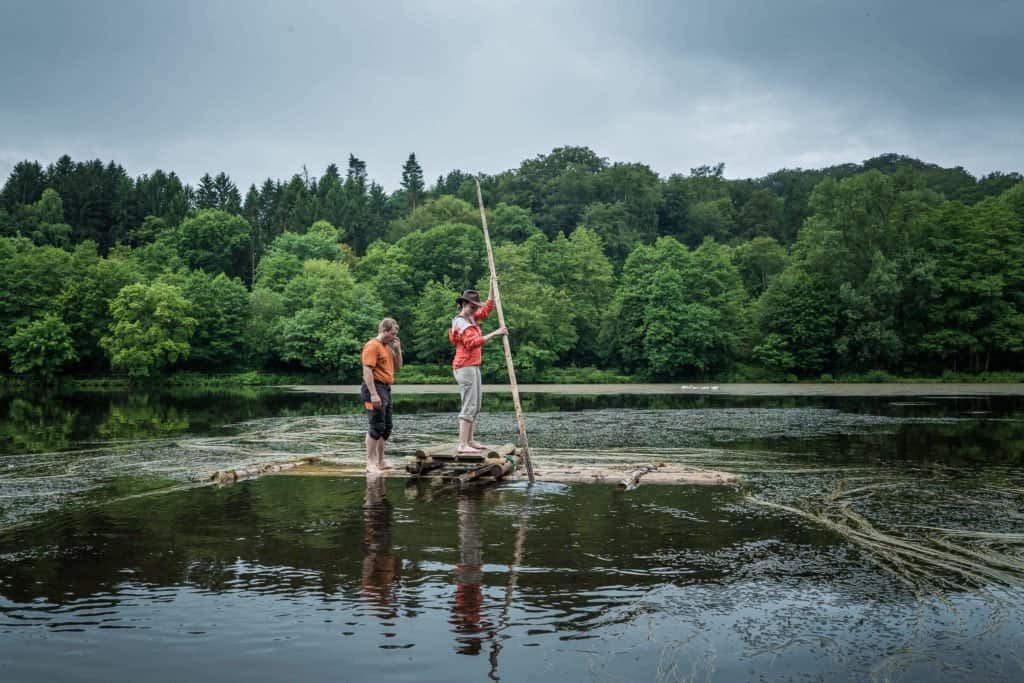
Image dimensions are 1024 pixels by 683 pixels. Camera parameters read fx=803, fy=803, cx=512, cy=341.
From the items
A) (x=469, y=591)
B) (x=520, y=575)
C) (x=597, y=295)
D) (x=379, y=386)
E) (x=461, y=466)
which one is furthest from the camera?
(x=597, y=295)

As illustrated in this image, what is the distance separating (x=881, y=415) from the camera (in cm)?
2583

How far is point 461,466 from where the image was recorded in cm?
1238

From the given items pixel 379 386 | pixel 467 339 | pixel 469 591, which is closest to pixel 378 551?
pixel 469 591

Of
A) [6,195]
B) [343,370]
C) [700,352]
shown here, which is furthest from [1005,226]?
[6,195]

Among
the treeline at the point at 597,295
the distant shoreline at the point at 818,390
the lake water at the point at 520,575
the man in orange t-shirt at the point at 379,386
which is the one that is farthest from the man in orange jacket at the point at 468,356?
the treeline at the point at 597,295

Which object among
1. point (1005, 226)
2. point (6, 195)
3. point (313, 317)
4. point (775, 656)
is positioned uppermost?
point (6, 195)

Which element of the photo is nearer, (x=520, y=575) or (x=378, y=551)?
(x=520, y=575)

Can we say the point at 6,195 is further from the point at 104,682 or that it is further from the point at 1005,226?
the point at 104,682

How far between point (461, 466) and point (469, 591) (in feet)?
18.6

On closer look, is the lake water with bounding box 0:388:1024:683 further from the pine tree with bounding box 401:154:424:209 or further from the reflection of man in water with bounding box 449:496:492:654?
the pine tree with bounding box 401:154:424:209

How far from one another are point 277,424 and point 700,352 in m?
45.7

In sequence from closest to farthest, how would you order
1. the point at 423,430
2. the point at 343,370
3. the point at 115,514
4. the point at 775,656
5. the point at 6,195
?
1. the point at 775,656
2. the point at 115,514
3. the point at 423,430
4. the point at 343,370
5. the point at 6,195

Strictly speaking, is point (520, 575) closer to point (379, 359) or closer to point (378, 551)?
point (378, 551)

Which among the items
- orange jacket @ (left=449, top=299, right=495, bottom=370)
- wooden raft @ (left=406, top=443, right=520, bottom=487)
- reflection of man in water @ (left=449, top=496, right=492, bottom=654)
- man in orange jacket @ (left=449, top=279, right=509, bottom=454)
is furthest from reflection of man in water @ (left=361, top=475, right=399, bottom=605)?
orange jacket @ (left=449, top=299, right=495, bottom=370)
